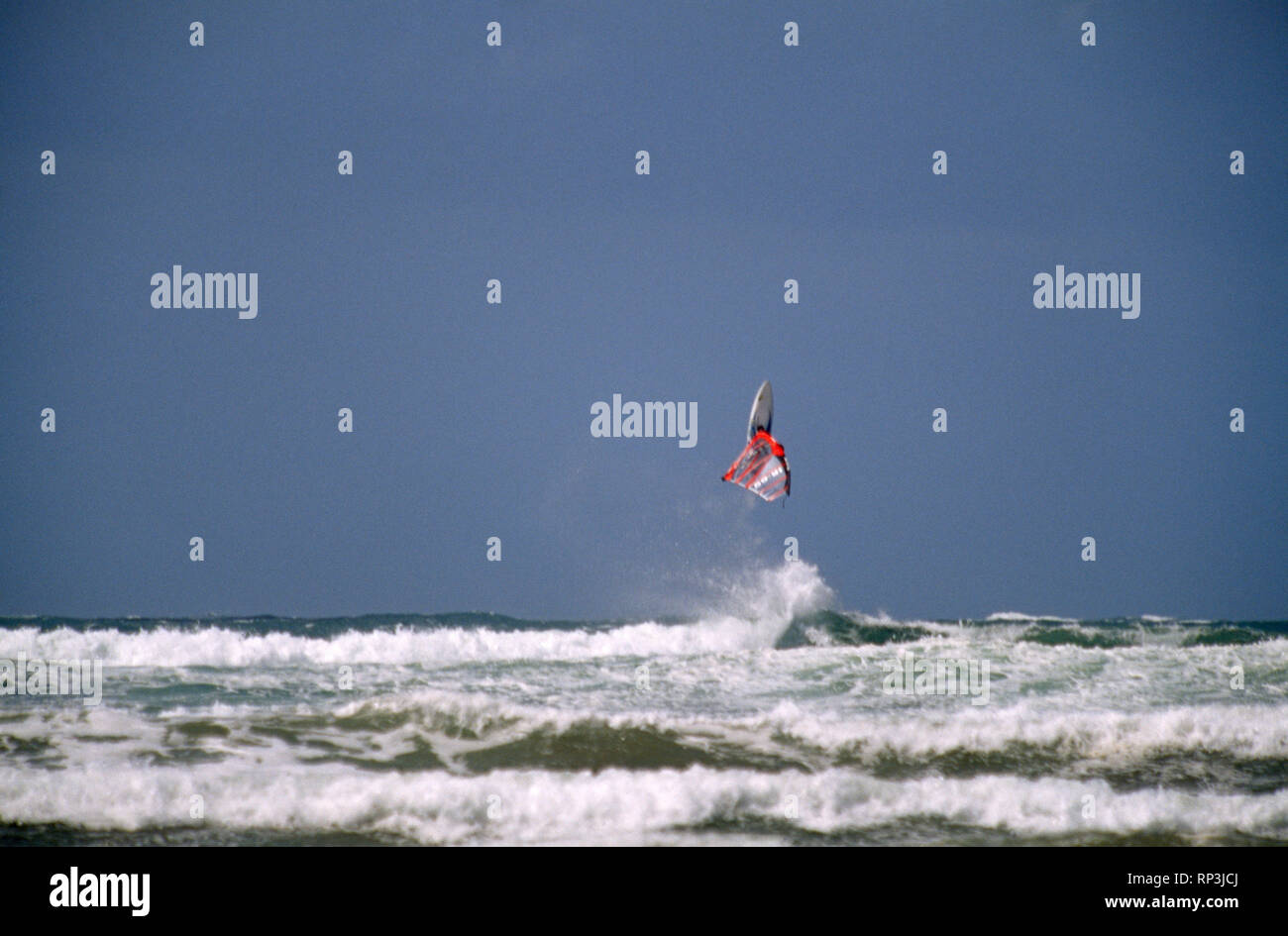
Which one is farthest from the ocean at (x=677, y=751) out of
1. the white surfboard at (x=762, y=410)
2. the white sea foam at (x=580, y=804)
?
the white surfboard at (x=762, y=410)

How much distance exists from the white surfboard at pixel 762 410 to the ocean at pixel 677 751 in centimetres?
365

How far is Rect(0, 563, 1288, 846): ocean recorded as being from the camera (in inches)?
332

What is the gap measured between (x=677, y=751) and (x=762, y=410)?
16.5 feet

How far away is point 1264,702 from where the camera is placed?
13.0m

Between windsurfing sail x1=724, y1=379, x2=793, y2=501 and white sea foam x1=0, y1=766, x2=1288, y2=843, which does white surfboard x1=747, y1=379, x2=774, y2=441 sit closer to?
A: windsurfing sail x1=724, y1=379, x2=793, y2=501

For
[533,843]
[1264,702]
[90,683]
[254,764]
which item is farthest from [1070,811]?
[90,683]

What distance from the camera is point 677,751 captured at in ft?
34.4

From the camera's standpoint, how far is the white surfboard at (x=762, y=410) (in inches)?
531

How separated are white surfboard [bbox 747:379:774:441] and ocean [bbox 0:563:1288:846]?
3646 millimetres
